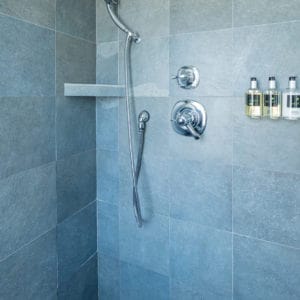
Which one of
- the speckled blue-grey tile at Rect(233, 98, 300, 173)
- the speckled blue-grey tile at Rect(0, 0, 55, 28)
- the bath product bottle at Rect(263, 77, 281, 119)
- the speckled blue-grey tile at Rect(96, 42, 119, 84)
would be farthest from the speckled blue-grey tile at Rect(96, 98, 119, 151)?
the bath product bottle at Rect(263, 77, 281, 119)

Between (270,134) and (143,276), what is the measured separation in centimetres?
101

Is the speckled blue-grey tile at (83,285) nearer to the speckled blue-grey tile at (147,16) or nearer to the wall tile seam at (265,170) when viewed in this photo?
the wall tile seam at (265,170)

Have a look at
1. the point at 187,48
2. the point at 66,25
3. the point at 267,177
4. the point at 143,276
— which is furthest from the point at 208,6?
the point at 143,276

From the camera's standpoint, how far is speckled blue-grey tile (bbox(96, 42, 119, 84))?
162 cm

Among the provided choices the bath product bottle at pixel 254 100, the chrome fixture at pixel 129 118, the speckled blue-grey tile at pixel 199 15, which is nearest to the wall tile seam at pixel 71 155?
the chrome fixture at pixel 129 118

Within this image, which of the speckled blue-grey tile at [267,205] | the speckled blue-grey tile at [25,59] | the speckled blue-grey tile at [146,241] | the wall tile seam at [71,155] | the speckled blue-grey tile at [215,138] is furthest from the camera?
the speckled blue-grey tile at [146,241]

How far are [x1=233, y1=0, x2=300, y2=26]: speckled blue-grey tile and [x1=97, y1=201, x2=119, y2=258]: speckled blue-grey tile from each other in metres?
1.15

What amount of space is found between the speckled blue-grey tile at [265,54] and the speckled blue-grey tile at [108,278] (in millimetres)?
1182

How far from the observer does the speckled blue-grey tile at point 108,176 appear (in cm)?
168

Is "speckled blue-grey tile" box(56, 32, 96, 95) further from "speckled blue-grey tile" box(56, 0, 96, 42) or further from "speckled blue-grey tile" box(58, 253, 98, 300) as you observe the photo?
"speckled blue-grey tile" box(58, 253, 98, 300)

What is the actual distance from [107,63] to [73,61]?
215 millimetres

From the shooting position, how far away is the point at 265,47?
123cm

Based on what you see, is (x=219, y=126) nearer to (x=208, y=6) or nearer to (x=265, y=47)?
(x=265, y=47)

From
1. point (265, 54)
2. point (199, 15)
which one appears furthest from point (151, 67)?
point (265, 54)
